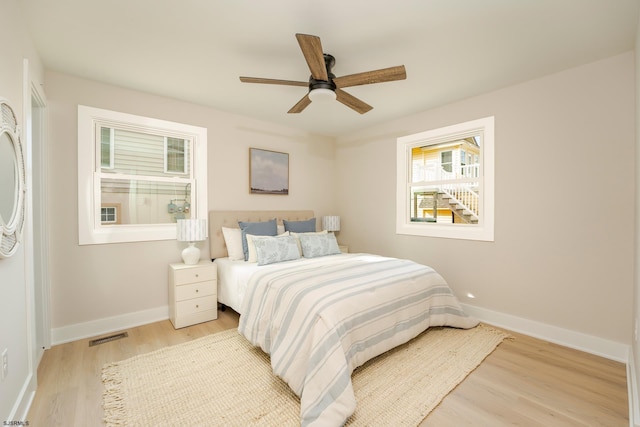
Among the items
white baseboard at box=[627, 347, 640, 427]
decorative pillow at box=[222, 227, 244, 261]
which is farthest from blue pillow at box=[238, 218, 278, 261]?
white baseboard at box=[627, 347, 640, 427]

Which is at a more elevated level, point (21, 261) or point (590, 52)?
point (590, 52)

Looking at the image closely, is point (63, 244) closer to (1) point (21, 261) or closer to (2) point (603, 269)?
(1) point (21, 261)

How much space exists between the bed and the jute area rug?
0.44 ft

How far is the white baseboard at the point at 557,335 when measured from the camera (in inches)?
92.0

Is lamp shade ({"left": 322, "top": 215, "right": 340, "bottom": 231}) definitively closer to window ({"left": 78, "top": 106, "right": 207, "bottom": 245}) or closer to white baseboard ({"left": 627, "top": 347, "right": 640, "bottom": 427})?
window ({"left": 78, "top": 106, "right": 207, "bottom": 245})

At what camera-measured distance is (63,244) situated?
2.67 m

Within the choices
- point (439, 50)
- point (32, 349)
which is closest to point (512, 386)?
point (439, 50)

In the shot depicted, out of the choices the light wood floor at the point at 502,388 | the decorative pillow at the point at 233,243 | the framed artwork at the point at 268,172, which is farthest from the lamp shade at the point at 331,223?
the light wood floor at the point at 502,388

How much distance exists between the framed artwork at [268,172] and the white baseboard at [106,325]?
1859mm

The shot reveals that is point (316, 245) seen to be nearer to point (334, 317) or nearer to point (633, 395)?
point (334, 317)

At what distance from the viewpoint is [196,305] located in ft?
10.0

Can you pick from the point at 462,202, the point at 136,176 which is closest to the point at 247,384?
the point at 136,176

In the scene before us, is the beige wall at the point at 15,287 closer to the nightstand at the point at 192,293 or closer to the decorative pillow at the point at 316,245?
the nightstand at the point at 192,293

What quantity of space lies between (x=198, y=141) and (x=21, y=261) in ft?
7.02
